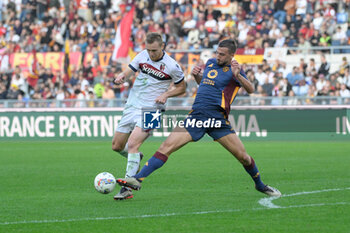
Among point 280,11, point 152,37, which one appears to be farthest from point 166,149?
point 280,11

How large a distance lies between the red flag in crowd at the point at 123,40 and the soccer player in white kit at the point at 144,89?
15.8m

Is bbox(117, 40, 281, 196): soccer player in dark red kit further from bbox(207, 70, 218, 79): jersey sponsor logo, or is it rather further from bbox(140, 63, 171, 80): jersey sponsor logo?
bbox(140, 63, 171, 80): jersey sponsor logo

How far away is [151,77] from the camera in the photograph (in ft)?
34.7

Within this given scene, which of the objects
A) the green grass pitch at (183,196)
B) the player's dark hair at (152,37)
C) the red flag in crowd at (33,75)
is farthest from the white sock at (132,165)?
the red flag in crowd at (33,75)

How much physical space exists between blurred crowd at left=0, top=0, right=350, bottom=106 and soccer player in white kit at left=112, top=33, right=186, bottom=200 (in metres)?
14.0

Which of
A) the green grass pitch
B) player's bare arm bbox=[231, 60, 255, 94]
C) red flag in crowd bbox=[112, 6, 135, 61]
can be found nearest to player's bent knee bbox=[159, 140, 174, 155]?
the green grass pitch

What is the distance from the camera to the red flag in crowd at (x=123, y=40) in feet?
86.8

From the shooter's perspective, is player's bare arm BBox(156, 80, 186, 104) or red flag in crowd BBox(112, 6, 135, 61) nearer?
player's bare arm BBox(156, 80, 186, 104)

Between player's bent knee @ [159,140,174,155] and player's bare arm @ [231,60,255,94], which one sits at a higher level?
player's bare arm @ [231,60,255,94]

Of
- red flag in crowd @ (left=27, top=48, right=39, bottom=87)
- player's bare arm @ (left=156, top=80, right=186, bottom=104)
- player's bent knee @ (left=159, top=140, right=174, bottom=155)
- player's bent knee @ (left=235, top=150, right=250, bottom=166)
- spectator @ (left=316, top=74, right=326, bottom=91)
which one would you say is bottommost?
red flag in crowd @ (left=27, top=48, right=39, bottom=87)

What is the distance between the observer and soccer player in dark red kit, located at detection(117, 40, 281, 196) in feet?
30.5

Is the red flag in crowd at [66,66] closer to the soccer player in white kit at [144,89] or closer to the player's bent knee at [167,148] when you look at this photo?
the soccer player in white kit at [144,89]

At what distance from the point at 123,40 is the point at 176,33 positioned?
2.95 meters

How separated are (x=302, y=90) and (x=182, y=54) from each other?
478 cm
